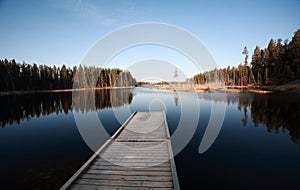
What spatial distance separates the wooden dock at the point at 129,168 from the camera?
4.15m

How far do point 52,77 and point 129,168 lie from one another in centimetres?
8040

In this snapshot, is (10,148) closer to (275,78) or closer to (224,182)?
(224,182)

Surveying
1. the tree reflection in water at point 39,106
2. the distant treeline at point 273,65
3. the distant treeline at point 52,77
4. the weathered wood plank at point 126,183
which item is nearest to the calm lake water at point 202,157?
the weathered wood plank at point 126,183

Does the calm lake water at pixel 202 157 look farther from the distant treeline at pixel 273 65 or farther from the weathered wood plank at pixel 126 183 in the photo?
the distant treeline at pixel 273 65

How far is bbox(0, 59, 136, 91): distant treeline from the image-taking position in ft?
182

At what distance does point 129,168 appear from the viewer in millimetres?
5004

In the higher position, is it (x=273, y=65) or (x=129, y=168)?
(x=273, y=65)


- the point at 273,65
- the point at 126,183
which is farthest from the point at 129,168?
the point at 273,65

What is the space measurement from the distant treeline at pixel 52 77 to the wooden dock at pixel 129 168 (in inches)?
2674

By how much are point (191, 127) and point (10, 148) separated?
11498 millimetres

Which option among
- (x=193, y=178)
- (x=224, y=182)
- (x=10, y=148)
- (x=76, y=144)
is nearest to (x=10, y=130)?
(x=10, y=148)

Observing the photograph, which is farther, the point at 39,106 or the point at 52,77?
the point at 52,77

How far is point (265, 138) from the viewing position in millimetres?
9336

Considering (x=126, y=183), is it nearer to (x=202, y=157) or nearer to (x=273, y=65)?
(x=202, y=157)
